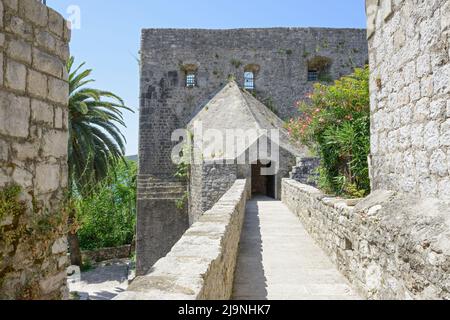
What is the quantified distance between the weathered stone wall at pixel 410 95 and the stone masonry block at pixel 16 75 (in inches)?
121

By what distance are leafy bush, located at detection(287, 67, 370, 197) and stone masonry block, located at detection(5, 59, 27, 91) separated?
4.62 m

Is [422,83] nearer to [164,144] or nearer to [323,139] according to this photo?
[323,139]

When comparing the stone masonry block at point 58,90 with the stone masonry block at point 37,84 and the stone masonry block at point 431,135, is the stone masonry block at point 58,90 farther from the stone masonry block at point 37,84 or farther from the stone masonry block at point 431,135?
the stone masonry block at point 431,135

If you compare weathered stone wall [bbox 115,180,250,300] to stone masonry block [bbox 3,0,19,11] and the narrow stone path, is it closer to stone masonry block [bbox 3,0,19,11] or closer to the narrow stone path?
the narrow stone path

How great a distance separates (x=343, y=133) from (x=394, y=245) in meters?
3.26

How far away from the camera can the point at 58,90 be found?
304 cm

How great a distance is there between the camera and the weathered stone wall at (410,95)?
275cm

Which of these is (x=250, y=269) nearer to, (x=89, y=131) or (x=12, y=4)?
(x=12, y=4)

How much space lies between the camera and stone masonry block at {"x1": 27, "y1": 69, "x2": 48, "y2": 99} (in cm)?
267

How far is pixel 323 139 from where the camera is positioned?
21.7ft

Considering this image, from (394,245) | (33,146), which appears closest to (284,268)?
(394,245)

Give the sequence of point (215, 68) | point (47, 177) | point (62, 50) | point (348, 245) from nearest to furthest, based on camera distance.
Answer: point (47, 177) → point (62, 50) → point (348, 245) → point (215, 68)

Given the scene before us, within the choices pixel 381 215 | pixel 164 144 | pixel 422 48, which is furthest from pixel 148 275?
pixel 164 144

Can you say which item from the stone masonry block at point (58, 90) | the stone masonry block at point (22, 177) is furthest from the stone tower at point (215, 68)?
the stone masonry block at point (22, 177)
